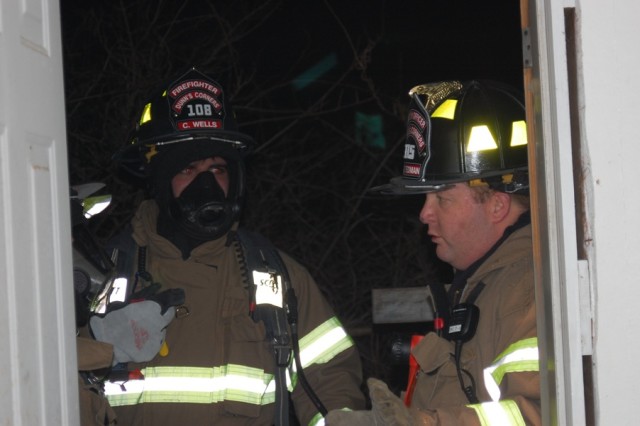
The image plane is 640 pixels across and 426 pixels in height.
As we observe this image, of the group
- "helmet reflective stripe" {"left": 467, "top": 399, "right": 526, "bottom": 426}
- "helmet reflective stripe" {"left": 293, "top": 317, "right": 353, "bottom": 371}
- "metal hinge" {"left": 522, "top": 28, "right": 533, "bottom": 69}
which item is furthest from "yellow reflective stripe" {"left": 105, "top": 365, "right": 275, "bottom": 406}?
"metal hinge" {"left": 522, "top": 28, "right": 533, "bottom": 69}

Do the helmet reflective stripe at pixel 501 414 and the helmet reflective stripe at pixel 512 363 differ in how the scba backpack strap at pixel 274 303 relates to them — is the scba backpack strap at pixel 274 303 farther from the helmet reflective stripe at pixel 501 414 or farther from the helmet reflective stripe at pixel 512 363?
the helmet reflective stripe at pixel 501 414

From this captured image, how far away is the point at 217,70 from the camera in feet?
22.9

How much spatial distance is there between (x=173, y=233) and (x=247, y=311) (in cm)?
55

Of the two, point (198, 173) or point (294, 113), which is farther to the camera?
point (294, 113)

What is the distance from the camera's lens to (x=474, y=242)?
10.5 feet

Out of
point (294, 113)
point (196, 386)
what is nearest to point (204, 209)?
point (196, 386)

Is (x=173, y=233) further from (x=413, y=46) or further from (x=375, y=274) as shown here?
(x=413, y=46)

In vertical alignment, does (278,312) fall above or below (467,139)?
below

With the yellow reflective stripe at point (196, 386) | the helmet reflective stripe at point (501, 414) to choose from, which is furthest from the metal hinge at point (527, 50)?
the yellow reflective stripe at point (196, 386)

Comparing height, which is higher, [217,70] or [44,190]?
[217,70]

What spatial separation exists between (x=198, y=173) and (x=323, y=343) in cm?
100

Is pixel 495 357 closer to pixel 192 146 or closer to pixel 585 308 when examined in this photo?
pixel 585 308

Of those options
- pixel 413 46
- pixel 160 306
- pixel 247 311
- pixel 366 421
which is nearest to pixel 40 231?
pixel 366 421

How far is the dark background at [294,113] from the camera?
22.1ft
